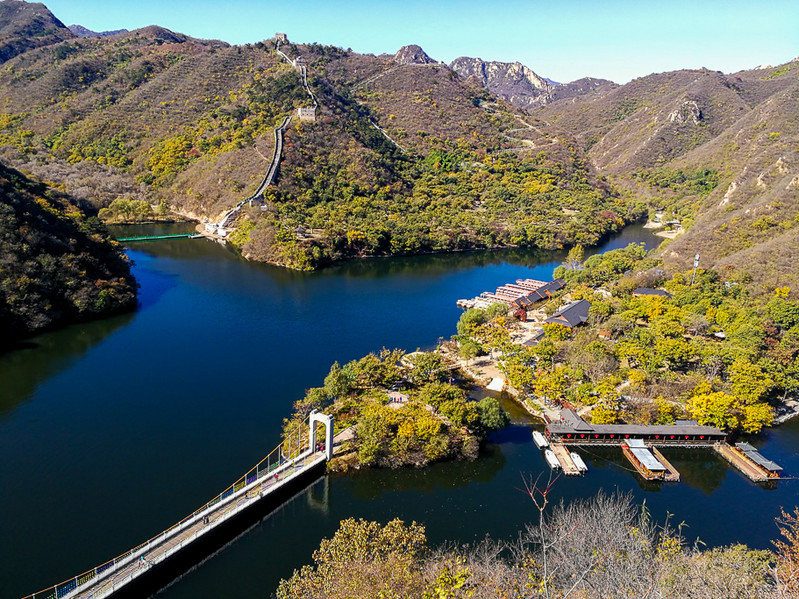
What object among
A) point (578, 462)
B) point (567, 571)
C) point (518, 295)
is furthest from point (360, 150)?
point (567, 571)

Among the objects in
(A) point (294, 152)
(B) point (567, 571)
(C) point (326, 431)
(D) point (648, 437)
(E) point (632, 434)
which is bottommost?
(D) point (648, 437)

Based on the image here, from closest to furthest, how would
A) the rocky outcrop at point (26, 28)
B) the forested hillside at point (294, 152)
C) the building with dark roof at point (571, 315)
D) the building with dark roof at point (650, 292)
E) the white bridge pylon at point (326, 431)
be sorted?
the white bridge pylon at point (326, 431) < the building with dark roof at point (571, 315) < the building with dark roof at point (650, 292) < the forested hillside at point (294, 152) < the rocky outcrop at point (26, 28)

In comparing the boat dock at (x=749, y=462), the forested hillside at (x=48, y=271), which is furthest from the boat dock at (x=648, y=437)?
the forested hillside at (x=48, y=271)

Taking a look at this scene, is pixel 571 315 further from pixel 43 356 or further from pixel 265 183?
pixel 265 183

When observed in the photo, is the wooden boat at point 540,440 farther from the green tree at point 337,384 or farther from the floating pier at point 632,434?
the green tree at point 337,384

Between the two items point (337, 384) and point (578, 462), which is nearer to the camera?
point (578, 462)

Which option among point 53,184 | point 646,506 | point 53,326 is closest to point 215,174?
point 53,184

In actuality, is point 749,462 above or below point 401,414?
below
